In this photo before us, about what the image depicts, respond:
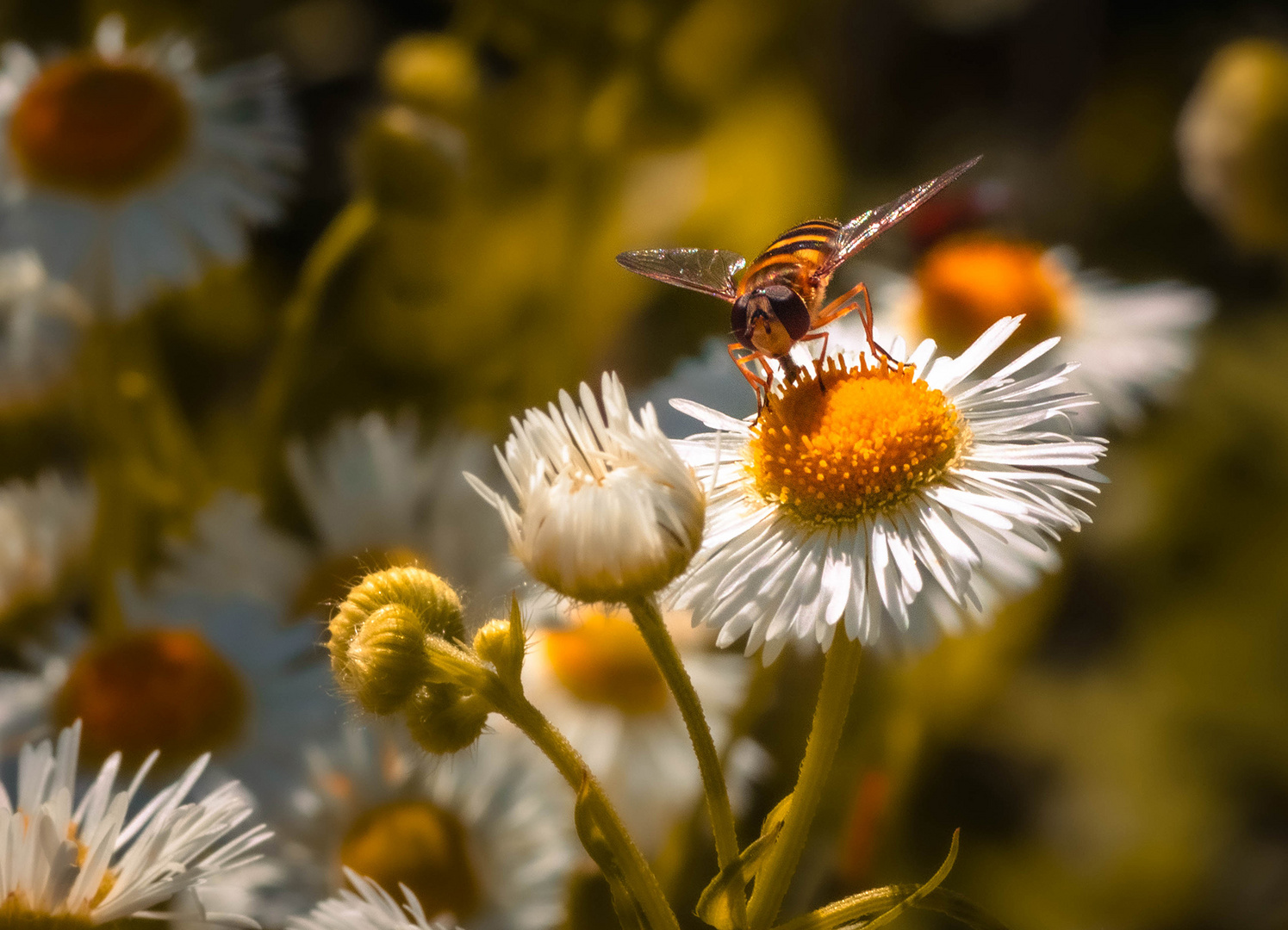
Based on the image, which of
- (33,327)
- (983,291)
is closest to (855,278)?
(983,291)

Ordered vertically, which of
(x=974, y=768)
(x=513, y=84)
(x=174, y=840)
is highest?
(x=513, y=84)

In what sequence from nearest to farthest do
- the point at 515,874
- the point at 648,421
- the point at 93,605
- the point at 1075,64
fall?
the point at 648,421 → the point at 515,874 → the point at 93,605 → the point at 1075,64

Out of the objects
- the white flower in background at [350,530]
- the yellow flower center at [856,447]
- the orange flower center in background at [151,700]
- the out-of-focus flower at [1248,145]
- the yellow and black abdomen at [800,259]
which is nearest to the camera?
the yellow flower center at [856,447]

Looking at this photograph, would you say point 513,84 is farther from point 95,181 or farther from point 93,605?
point 93,605

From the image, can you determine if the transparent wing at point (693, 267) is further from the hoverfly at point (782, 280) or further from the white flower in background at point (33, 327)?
the white flower in background at point (33, 327)

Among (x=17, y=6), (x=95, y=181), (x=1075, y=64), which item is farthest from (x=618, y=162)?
(x=1075, y=64)

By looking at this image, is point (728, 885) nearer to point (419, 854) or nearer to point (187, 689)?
point (419, 854)

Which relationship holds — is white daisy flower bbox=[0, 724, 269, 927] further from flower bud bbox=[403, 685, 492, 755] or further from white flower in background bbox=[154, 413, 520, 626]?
white flower in background bbox=[154, 413, 520, 626]

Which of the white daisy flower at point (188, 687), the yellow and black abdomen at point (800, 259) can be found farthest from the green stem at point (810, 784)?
the white daisy flower at point (188, 687)
